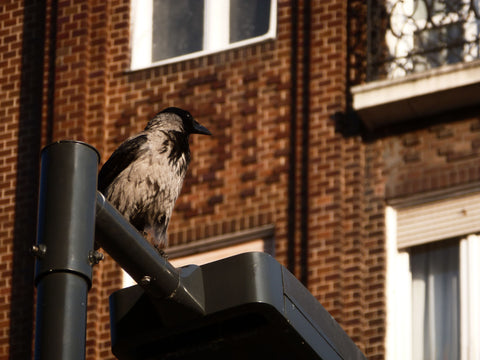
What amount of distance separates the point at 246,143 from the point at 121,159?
3.60m

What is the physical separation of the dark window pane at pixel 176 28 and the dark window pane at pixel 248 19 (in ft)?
1.48

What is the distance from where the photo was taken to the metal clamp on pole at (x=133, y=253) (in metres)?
4.03

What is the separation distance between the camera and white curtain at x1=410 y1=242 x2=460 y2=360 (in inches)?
501

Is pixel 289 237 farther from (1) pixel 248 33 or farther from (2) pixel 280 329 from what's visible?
(2) pixel 280 329

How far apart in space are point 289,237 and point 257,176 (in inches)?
32.2

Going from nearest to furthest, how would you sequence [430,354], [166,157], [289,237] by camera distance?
[166,157] < [430,354] < [289,237]

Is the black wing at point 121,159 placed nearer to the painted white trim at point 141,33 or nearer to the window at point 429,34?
the window at point 429,34

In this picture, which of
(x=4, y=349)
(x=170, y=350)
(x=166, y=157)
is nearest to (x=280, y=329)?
(x=170, y=350)

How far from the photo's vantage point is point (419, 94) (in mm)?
13281

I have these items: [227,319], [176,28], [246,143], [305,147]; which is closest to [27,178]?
[176,28]

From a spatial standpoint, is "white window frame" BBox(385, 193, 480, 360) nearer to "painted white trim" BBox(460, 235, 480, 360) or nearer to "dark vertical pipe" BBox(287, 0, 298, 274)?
"painted white trim" BBox(460, 235, 480, 360)

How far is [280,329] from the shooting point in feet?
14.4

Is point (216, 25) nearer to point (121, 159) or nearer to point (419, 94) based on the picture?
point (419, 94)

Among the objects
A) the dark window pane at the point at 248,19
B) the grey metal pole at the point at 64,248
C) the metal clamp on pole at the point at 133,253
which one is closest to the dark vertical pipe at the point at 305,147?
the dark window pane at the point at 248,19
